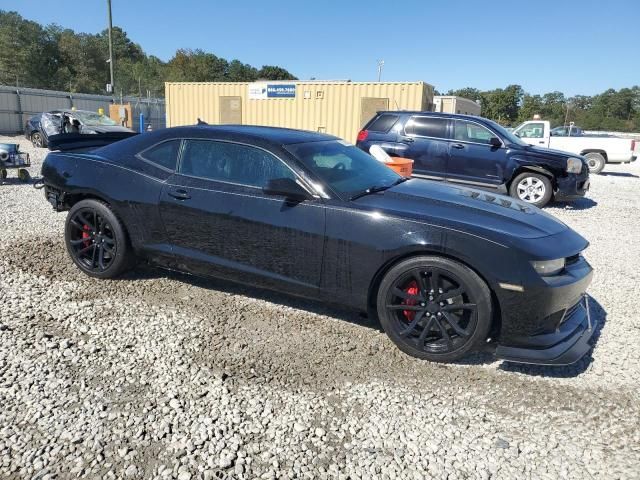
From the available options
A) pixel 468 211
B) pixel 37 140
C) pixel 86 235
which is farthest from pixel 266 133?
pixel 37 140

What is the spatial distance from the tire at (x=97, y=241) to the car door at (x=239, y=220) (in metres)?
0.58

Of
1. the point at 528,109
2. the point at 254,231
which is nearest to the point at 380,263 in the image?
the point at 254,231

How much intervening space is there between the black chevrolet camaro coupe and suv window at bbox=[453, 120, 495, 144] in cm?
541

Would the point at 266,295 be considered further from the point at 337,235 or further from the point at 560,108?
the point at 560,108

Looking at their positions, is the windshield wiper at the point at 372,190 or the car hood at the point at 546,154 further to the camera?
the car hood at the point at 546,154

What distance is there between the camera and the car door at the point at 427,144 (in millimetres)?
9148

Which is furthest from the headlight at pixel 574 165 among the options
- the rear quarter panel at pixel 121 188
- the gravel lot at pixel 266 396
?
the rear quarter panel at pixel 121 188

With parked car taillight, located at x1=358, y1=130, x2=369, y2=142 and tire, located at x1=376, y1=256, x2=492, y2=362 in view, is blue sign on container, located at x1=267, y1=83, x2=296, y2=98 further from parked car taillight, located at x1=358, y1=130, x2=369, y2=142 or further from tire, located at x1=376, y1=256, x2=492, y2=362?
tire, located at x1=376, y1=256, x2=492, y2=362

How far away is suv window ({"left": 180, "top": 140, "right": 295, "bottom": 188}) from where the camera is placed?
11.8ft

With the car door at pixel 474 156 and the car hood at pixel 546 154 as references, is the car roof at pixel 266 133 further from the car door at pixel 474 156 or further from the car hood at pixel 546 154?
the car hood at pixel 546 154

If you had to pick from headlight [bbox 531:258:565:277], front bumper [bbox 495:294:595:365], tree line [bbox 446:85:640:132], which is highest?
tree line [bbox 446:85:640:132]

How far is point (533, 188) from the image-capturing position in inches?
348

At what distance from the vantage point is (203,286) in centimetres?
431

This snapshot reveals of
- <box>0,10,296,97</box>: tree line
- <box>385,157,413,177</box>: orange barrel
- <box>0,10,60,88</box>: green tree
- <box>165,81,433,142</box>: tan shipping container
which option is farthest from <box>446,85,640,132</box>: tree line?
<box>385,157,413,177</box>: orange barrel
